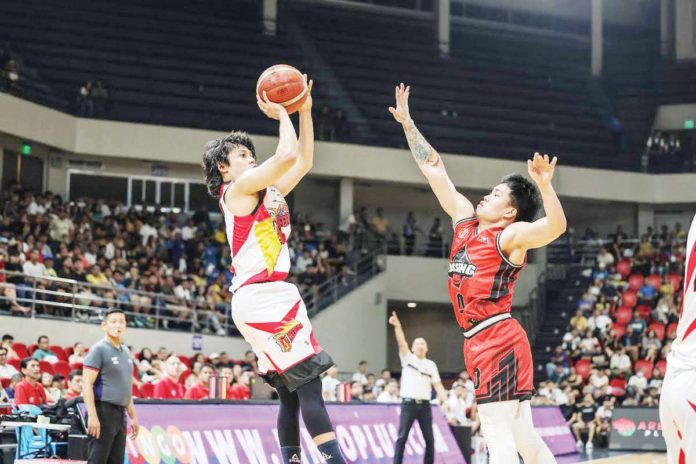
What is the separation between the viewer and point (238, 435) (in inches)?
444

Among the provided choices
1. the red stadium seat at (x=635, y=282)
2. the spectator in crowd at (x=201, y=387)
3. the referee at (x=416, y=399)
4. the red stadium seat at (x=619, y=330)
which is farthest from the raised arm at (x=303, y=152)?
the red stadium seat at (x=635, y=282)

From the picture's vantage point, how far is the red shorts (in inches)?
227

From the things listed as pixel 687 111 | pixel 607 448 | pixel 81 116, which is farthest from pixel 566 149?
pixel 81 116

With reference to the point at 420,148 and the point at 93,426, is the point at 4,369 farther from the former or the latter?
the point at 420,148

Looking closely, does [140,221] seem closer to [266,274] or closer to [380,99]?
[380,99]

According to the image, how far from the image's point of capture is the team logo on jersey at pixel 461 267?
5.86 meters

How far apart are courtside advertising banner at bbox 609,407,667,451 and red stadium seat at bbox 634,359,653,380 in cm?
320

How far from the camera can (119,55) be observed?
27812 millimetres

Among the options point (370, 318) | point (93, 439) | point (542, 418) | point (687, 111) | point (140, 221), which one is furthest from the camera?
point (687, 111)

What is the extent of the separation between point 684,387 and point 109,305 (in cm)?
1721

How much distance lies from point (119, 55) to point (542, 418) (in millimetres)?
15271

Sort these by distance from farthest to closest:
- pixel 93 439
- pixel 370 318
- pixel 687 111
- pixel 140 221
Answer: pixel 687 111 → pixel 370 318 → pixel 140 221 → pixel 93 439

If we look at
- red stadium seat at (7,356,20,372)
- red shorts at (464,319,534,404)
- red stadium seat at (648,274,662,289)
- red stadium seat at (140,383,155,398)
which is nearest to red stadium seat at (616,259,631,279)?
red stadium seat at (648,274,662,289)

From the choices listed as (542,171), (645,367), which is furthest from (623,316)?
(542,171)
